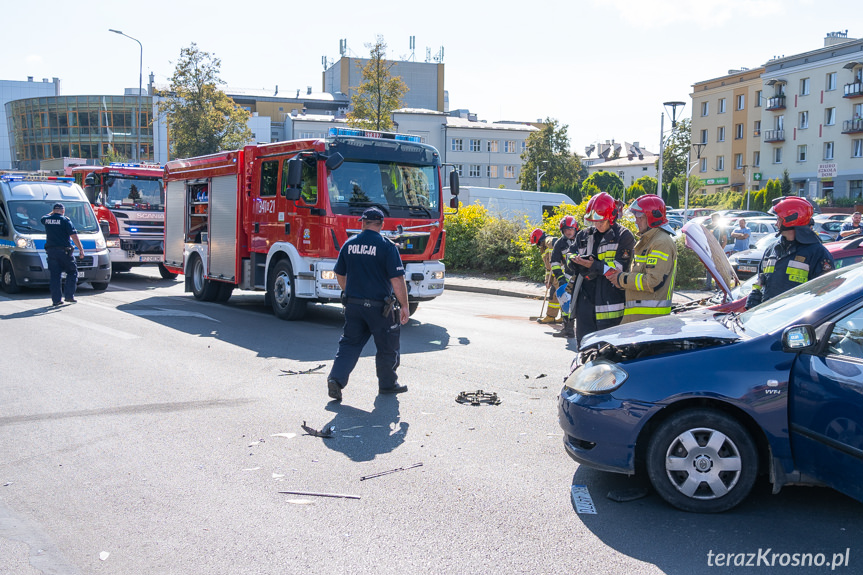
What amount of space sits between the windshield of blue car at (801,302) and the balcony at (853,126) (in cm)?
6097

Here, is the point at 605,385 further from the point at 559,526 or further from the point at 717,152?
the point at 717,152

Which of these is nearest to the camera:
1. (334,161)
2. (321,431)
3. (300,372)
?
(321,431)

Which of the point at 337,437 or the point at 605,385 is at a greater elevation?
the point at 605,385

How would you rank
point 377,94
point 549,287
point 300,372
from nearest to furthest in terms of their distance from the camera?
1. point 300,372
2. point 549,287
3. point 377,94

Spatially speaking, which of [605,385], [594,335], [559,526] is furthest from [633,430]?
[594,335]

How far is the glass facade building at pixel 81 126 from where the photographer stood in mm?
84938

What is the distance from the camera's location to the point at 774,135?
64.3 metres

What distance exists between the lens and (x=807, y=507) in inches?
174

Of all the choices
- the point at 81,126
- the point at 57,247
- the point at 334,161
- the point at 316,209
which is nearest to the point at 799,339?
the point at 334,161

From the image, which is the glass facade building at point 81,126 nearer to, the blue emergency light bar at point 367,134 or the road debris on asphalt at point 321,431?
the blue emergency light bar at point 367,134

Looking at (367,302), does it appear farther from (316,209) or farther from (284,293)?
(284,293)

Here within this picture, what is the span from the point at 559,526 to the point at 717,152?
73.9 metres

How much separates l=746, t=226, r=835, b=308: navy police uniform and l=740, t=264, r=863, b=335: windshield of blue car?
1.32 meters

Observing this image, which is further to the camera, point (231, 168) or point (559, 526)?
point (231, 168)
